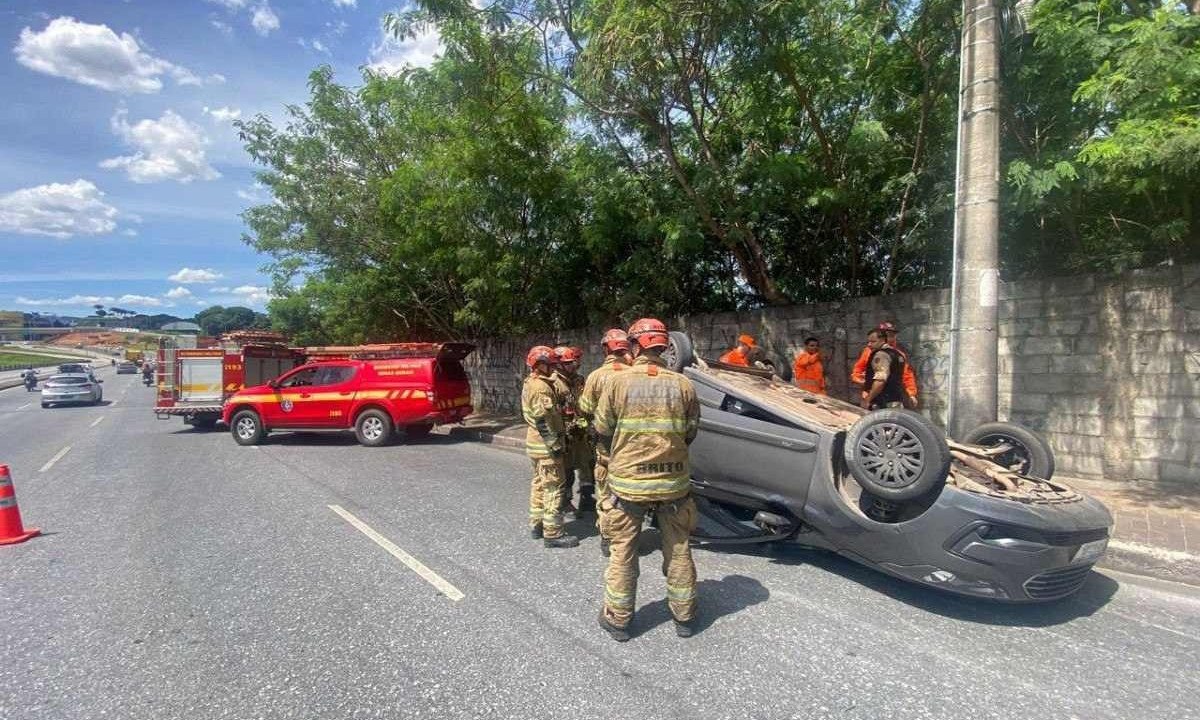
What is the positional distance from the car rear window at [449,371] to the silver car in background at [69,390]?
1921 centimetres

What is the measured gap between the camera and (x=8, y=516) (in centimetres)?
570

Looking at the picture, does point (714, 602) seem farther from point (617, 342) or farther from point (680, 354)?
point (680, 354)

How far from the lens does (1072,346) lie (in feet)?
23.9

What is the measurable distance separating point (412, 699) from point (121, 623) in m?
2.12

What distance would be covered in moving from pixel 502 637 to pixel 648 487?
114 centimetres

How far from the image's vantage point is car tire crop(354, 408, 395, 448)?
1184 centimetres

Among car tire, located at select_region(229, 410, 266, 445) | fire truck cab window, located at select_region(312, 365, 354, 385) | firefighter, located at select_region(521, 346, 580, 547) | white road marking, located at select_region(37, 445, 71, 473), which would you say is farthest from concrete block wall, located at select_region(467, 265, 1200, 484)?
white road marking, located at select_region(37, 445, 71, 473)

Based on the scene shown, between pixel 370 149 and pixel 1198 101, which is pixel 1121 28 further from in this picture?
pixel 370 149

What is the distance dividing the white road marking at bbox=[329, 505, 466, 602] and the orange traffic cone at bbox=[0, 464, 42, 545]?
253 centimetres

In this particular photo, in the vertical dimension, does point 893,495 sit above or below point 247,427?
above

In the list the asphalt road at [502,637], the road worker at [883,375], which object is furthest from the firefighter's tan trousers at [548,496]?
the road worker at [883,375]

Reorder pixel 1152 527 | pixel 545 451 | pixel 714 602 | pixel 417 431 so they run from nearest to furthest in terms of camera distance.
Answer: pixel 714 602 < pixel 1152 527 < pixel 545 451 < pixel 417 431

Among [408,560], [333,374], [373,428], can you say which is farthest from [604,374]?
[333,374]

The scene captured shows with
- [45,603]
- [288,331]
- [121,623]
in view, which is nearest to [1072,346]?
[121,623]
